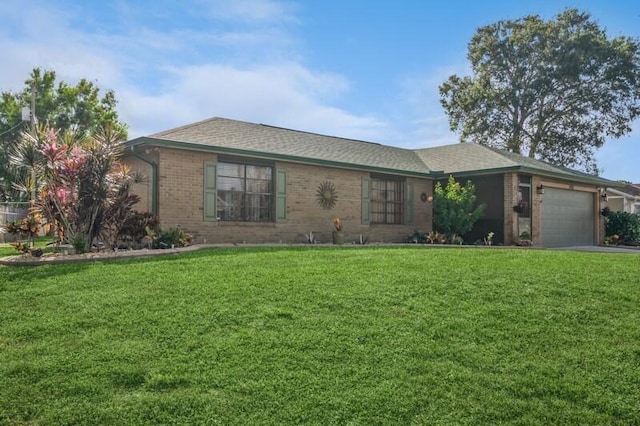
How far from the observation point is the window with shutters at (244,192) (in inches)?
494

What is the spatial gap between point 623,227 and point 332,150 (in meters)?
12.8

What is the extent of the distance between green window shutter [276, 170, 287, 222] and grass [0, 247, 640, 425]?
20.5 feet

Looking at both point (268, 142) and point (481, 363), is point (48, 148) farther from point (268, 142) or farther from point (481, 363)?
point (481, 363)

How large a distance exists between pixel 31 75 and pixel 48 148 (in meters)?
21.7

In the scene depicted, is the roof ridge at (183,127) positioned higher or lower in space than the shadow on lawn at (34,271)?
higher

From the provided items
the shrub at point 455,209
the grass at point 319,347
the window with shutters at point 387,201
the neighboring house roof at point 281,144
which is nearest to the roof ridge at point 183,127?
the neighboring house roof at point 281,144

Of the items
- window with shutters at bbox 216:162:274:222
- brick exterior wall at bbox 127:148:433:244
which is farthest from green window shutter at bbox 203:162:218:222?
window with shutters at bbox 216:162:274:222

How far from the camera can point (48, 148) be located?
902 centimetres

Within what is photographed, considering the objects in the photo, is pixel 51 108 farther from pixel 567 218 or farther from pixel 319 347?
pixel 319 347

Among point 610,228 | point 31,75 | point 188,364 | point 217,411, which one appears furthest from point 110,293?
point 31,75

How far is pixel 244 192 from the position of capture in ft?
42.4

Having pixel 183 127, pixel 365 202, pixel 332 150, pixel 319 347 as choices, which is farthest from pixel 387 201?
pixel 319 347

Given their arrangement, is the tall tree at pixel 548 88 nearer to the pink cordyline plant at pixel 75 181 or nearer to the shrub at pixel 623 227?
the shrub at pixel 623 227

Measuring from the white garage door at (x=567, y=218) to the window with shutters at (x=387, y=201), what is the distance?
4.90 metres
